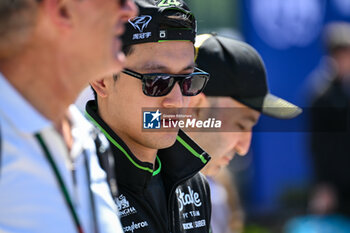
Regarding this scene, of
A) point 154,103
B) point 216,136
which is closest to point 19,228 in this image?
point 154,103

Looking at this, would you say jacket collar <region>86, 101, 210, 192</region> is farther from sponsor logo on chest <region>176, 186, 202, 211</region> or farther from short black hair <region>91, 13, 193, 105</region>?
short black hair <region>91, 13, 193, 105</region>

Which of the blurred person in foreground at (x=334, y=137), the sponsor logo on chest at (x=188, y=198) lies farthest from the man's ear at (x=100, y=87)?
the blurred person in foreground at (x=334, y=137)

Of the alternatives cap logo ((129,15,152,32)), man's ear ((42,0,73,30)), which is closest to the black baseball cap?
cap logo ((129,15,152,32))

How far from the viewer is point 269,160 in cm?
887

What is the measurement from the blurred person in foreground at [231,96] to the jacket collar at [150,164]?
1.48 feet

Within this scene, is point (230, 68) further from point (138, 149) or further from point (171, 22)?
point (138, 149)

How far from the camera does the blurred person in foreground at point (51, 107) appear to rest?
5.42 ft

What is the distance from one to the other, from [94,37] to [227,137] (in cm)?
175

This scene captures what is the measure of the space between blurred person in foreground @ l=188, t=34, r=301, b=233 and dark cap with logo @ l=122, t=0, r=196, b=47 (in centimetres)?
63

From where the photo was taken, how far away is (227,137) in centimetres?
346

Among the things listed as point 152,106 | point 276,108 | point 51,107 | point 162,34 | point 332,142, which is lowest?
point 332,142

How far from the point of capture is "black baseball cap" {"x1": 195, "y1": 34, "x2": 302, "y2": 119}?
3.36 meters

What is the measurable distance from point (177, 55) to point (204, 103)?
73 centimetres

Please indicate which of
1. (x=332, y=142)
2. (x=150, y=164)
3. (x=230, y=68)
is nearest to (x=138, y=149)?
(x=150, y=164)
